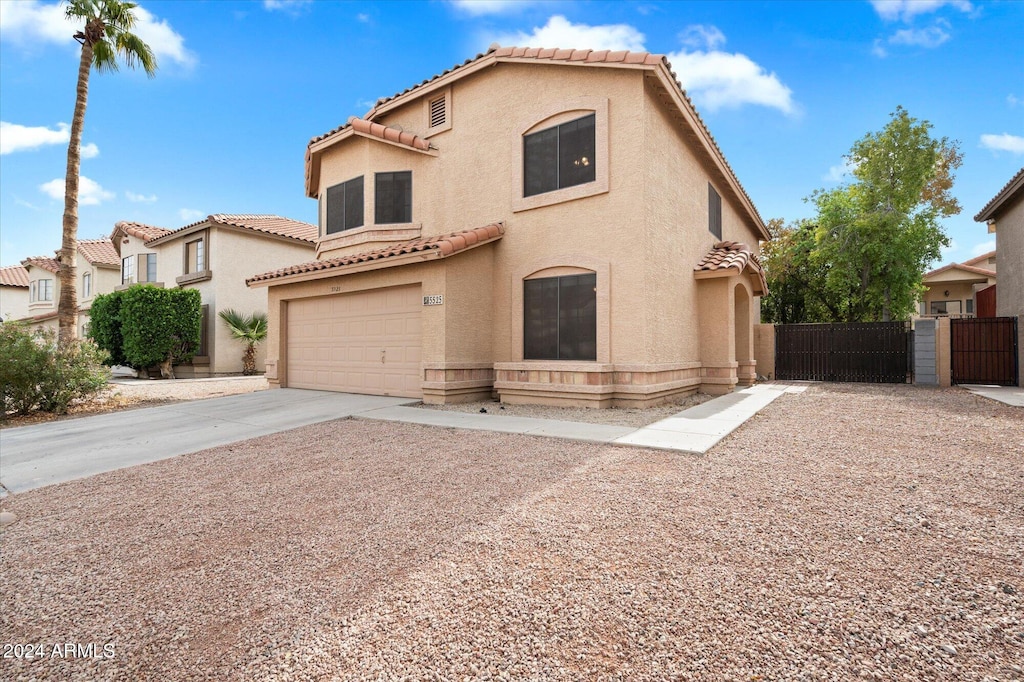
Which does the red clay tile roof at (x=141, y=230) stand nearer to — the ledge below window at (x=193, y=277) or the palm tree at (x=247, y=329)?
the ledge below window at (x=193, y=277)

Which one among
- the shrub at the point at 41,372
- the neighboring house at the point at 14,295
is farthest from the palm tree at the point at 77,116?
the neighboring house at the point at 14,295

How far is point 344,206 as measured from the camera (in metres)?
14.0

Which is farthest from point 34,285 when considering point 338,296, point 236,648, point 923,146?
point 923,146

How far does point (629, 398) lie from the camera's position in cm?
987

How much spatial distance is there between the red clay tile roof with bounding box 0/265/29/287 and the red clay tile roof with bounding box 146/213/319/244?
2428cm

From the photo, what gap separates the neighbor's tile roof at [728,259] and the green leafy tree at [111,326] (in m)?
A: 23.3

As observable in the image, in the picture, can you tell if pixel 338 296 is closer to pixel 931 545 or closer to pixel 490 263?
pixel 490 263

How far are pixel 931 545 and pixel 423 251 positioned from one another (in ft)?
29.4

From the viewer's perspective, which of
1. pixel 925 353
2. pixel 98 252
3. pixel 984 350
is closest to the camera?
pixel 984 350

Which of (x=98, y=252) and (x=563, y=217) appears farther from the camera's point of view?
(x=98, y=252)

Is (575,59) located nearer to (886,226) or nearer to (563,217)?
(563,217)

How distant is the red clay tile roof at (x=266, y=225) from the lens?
21.4 meters

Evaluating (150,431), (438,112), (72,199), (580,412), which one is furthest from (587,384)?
(72,199)

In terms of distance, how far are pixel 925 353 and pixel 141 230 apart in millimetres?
35063
